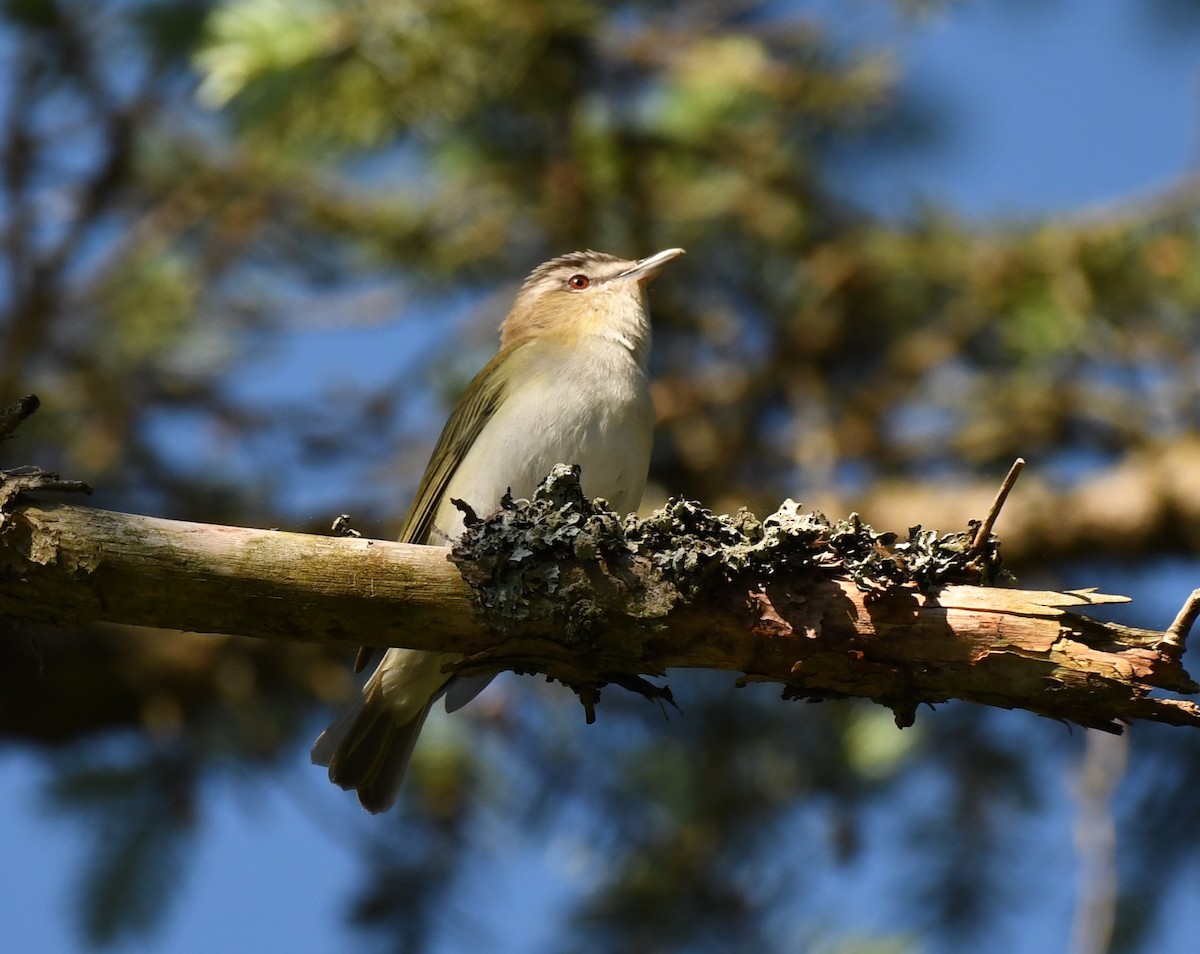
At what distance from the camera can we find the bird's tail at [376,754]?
4.75 meters

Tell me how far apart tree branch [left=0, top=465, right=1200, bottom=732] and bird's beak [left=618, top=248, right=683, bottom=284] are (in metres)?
2.56

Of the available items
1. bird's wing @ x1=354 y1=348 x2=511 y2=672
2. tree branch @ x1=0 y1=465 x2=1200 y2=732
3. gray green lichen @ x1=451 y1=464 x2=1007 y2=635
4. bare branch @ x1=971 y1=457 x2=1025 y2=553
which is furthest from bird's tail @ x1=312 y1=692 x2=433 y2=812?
bare branch @ x1=971 y1=457 x2=1025 y2=553

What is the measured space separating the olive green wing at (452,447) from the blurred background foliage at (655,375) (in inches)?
47.0

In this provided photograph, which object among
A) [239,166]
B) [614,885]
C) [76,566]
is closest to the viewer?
[76,566]

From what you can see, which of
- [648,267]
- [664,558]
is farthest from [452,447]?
[664,558]

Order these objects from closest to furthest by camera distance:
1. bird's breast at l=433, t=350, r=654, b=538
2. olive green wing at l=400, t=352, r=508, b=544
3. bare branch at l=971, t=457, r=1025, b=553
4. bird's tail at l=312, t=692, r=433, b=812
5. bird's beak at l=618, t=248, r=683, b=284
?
bare branch at l=971, t=457, r=1025, b=553 < bird's breast at l=433, t=350, r=654, b=538 < bird's tail at l=312, t=692, r=433, b=812 < olive green wing at l=400, t=352, r=508, b=544 < bird's beak at l=618, t=248, r=683, b=284

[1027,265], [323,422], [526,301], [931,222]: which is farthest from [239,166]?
[1027,265]

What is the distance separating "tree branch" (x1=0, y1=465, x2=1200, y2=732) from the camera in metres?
3.04

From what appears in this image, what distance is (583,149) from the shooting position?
19.7 ft

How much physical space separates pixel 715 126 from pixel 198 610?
13.0ft

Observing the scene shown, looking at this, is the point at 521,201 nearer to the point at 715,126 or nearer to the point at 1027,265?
the point at 715,126

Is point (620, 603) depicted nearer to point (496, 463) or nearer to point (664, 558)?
point (664, 558)

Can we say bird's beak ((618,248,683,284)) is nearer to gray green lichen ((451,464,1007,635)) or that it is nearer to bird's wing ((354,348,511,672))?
bird's wing ((354,348,511,672))

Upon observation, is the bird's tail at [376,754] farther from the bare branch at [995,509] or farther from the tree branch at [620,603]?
the bare branch at [995,509]
